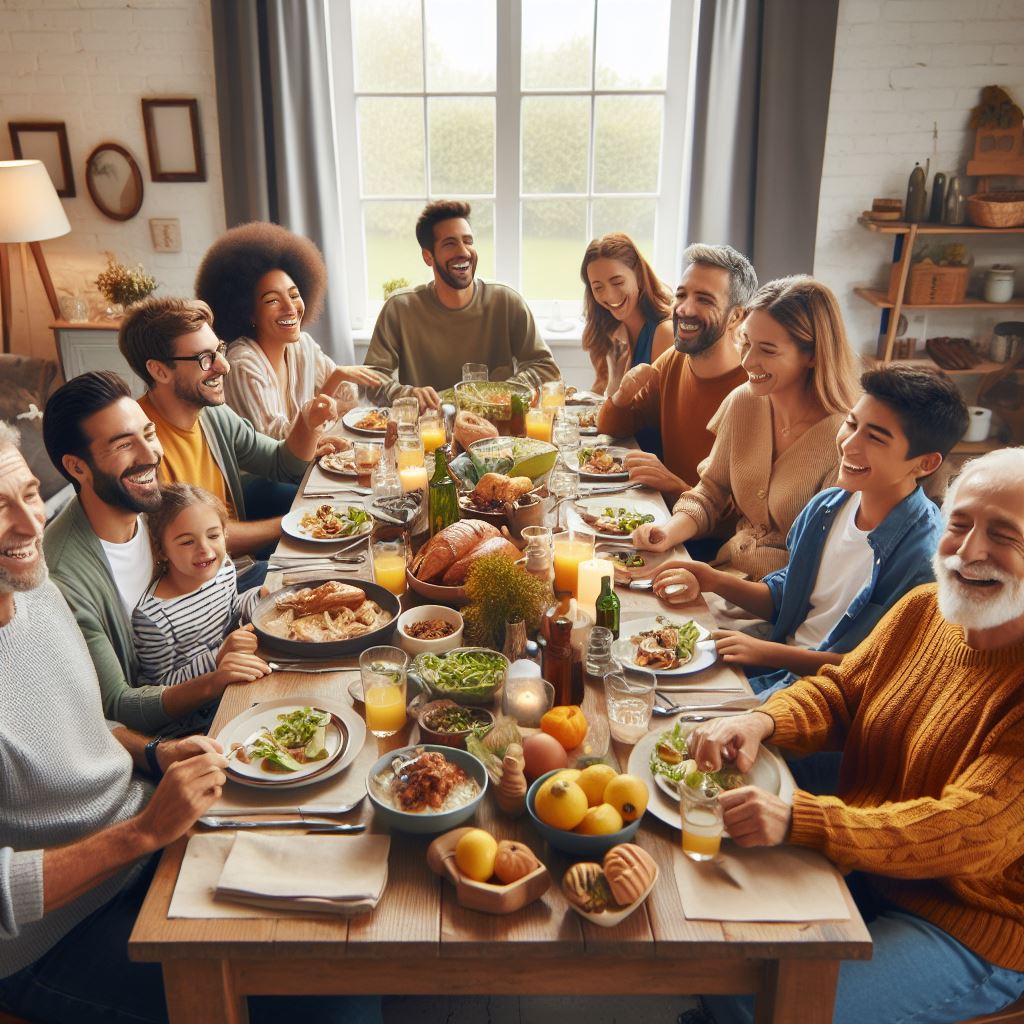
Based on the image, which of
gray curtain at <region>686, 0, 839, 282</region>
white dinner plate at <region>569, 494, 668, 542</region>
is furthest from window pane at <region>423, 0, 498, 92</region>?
white dinner plate at <region>569, 494, 668, 542</region>

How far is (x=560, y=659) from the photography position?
166cm

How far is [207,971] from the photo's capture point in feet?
4.13

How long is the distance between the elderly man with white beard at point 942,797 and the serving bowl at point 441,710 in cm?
34

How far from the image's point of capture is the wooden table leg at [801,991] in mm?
1263

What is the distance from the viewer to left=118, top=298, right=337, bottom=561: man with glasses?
2.54m

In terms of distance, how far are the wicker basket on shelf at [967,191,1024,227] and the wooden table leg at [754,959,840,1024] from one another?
412cm

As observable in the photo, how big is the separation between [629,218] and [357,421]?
2.48m

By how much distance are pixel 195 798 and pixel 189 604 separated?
752mm

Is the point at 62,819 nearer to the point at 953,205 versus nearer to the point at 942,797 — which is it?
the point at 942,797

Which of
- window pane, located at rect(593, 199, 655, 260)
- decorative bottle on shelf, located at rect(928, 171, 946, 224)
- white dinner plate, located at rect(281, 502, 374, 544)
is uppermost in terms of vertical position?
decorative bottle on shelf, located at rect(928, 171, 946, 224)

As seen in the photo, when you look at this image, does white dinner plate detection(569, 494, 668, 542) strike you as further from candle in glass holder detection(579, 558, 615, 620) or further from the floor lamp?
the floor lamp

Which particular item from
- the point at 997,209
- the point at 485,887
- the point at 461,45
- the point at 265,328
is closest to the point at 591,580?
the point at 485,887

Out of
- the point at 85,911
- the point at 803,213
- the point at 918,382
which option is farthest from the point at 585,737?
the point at 803,213

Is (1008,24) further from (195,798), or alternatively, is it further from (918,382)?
(195,798)
